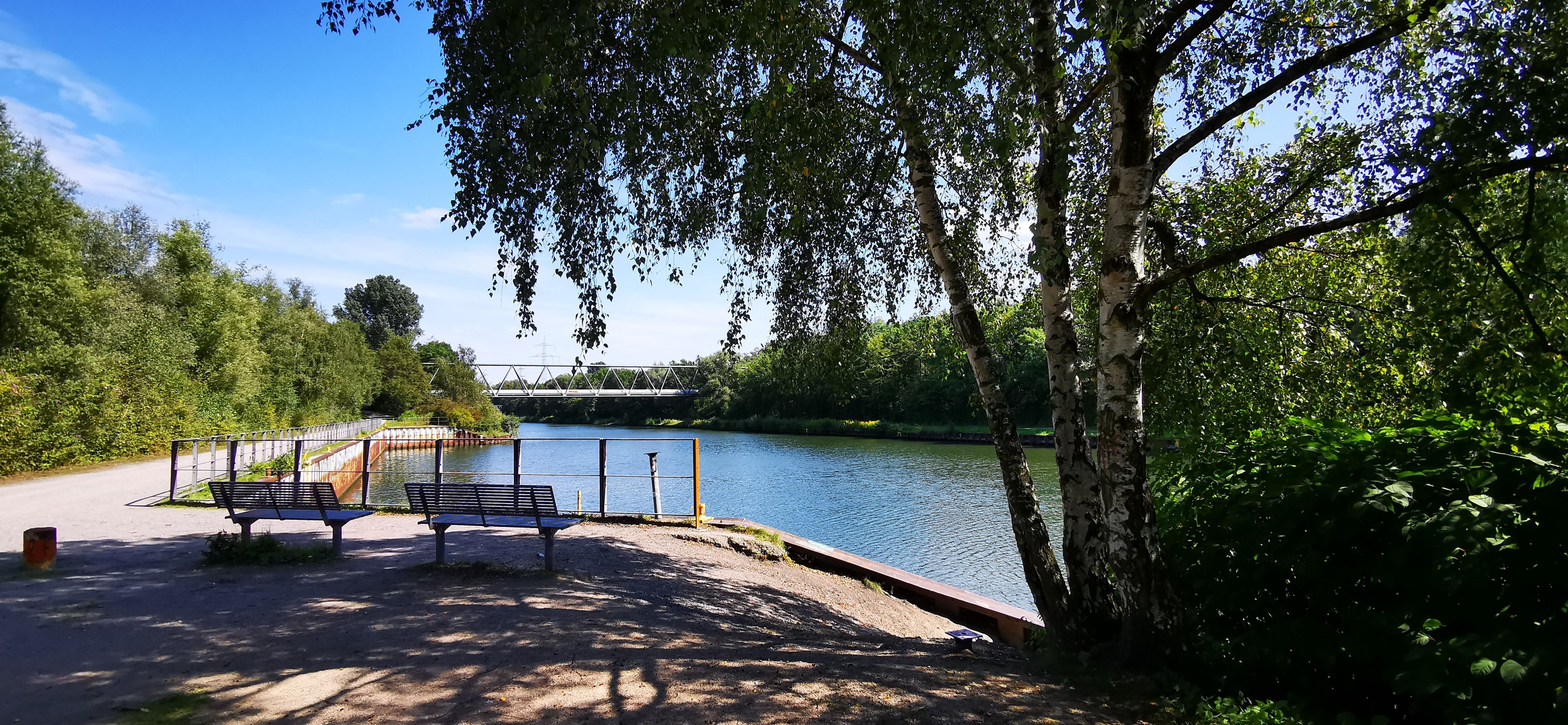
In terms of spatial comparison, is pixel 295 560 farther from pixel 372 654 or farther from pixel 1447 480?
pixel 1447 480

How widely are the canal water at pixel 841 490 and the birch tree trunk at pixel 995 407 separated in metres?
4.87

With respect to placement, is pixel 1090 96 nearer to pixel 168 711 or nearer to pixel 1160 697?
pixel 1160 697

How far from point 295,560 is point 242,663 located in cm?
333

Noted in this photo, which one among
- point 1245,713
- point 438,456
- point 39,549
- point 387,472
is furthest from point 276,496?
point 1245,713

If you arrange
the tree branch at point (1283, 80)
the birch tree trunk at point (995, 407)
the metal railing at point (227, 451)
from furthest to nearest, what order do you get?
1. the metal railing at point (227, 451)
2. the birch tree trunk at point (995, 407)
3. the tree branch at point (1283, 80)

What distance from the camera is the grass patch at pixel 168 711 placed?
360 cm

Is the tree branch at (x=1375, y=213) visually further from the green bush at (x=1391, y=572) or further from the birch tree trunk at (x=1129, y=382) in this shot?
the green bush at (x=1391, y=572)

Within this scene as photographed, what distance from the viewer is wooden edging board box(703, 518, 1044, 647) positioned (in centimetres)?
758

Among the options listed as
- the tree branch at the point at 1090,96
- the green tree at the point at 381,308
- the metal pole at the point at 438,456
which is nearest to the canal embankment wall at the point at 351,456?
the metal pole at the point at 438,456

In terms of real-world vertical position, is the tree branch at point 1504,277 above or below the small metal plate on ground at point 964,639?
above

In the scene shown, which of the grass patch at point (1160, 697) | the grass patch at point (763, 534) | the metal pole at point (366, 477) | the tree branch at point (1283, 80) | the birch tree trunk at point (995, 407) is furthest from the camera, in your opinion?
the metal pole at point (366, 477)

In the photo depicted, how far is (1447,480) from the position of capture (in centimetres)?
370

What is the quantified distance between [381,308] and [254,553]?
288ft

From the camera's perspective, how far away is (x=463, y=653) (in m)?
4.69
